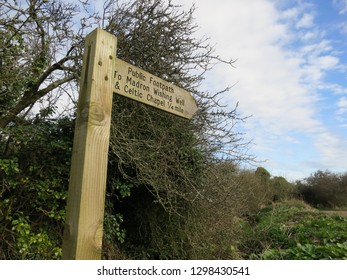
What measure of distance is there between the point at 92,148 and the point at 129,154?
2.09 m

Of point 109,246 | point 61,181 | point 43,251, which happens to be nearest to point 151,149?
point 61,181

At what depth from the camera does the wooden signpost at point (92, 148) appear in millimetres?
1864

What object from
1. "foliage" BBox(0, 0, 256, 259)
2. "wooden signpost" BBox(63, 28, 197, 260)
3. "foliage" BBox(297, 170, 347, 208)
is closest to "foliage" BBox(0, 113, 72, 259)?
"foliage" BBox(0, 0, 256, 259)

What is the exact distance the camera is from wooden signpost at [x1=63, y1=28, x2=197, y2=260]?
186 cm

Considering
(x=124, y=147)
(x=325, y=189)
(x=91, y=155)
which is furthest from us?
(x=325, y=189)

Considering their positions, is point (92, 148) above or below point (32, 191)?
above

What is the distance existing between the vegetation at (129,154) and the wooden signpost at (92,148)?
70.1 inches

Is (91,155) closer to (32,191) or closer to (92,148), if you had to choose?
(92,148)

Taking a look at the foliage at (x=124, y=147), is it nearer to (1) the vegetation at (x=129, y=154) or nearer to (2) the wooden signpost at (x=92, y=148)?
(1) the vegetation at (x=129, y=154)

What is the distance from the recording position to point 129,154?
13.3ft

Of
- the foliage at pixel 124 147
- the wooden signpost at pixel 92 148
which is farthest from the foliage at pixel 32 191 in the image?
the wooden signpost at pixel 92 148

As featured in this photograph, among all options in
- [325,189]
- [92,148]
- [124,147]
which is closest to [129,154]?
[124,147]

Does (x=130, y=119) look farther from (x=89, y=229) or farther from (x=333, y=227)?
(x=333, y=227)

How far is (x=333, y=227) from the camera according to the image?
320 inches
